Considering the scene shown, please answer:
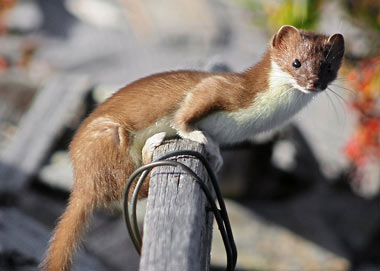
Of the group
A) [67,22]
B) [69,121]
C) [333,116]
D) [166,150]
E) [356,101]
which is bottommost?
[67,22]

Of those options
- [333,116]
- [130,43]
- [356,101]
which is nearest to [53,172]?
[356,101]

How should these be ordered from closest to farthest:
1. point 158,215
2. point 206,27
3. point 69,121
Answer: point 158,215 → point 69,121 → point 206,27

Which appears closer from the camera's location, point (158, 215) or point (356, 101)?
point (158, 215)

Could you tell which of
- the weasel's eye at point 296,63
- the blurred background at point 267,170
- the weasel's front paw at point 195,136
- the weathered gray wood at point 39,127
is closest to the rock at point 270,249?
the blurred background at point 267,170

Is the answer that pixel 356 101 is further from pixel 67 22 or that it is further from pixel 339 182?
pixel 67 22

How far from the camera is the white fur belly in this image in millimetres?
2670

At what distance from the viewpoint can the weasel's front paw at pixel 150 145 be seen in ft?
8.15

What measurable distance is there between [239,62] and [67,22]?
2.44 meters

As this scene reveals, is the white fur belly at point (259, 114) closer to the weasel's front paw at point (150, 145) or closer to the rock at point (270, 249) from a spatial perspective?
the weasel's front paw at point (150, 145)

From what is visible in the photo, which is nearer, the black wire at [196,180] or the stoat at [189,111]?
the black wire at [196,180]

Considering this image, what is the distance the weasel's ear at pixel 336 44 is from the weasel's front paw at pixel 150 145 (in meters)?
0.71

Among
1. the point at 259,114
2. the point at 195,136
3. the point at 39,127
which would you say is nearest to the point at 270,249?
the point at 39,127

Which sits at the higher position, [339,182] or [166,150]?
[166,150]

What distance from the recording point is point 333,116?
6316mm
